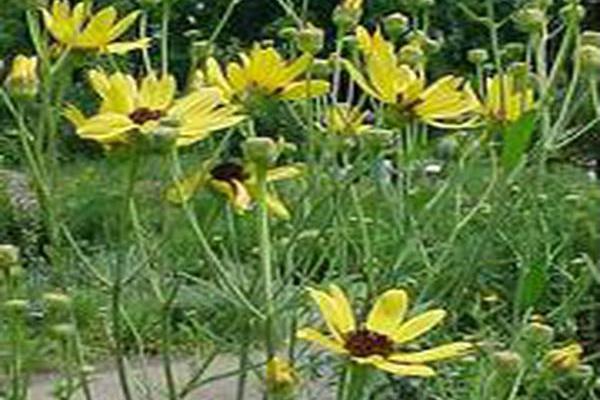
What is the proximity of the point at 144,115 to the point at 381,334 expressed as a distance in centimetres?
22

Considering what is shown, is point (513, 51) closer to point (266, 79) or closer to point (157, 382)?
point (266, 79)

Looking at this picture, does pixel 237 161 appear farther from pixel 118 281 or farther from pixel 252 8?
pixel 252 8

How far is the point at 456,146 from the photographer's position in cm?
164

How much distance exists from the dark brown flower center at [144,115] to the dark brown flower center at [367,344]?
0.66 ft

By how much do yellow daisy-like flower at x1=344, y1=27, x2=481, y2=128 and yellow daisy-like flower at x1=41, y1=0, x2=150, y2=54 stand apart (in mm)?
169

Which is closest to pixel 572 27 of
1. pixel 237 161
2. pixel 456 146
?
pixel 456 146

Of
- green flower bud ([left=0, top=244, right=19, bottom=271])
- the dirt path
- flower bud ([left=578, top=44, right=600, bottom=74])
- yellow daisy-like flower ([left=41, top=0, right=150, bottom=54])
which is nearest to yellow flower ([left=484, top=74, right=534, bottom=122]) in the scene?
flower bud ([left=578, top=44, right=600, bottom=74])

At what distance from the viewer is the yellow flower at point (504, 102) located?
57.5 inches

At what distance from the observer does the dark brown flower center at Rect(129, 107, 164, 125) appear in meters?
1.27

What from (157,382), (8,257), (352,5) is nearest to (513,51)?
(352,5)

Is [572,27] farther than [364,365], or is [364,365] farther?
[572,27]

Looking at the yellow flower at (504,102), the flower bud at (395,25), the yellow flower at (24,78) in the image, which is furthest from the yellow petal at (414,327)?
the flower bud at (395,25)

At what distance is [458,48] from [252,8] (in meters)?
0.96

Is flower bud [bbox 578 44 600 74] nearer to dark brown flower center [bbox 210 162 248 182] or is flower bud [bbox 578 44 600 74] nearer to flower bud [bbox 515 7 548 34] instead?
flower bud [bbox 515 7 548 34]
